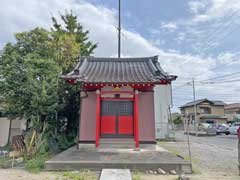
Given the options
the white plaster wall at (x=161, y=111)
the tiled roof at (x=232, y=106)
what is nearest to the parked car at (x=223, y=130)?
the white plaster wall at (x=161, y=111)

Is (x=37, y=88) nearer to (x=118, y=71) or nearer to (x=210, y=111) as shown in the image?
(x=118, y=71)

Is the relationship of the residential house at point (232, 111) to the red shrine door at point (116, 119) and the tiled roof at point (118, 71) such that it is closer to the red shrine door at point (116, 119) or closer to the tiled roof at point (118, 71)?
the tiled roof at point (118, 71)

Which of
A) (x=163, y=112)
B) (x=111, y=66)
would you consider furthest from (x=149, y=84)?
(x=163, y=112)

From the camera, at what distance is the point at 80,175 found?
211 inches

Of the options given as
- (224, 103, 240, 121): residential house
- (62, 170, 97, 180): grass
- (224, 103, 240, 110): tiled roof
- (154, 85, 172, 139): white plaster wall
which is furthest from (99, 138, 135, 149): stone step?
(224, 103, 240, 110): tiled roof

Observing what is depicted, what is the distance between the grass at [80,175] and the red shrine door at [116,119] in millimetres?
3357

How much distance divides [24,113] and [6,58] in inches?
97.2

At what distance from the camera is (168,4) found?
11.8 meters

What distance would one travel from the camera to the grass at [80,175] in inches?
202

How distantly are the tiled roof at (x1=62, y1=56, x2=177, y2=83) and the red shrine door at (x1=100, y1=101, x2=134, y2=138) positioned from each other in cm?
124

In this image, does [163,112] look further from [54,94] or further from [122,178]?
[122,178]

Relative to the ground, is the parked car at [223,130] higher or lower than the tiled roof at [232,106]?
lower

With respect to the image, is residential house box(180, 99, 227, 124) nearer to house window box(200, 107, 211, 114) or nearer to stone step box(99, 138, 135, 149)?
house window box(200, 107, 211, 114)

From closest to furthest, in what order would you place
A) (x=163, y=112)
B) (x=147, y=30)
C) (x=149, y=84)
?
(x=149, y=84), (x=147, y=30), (x=163, y=112)
